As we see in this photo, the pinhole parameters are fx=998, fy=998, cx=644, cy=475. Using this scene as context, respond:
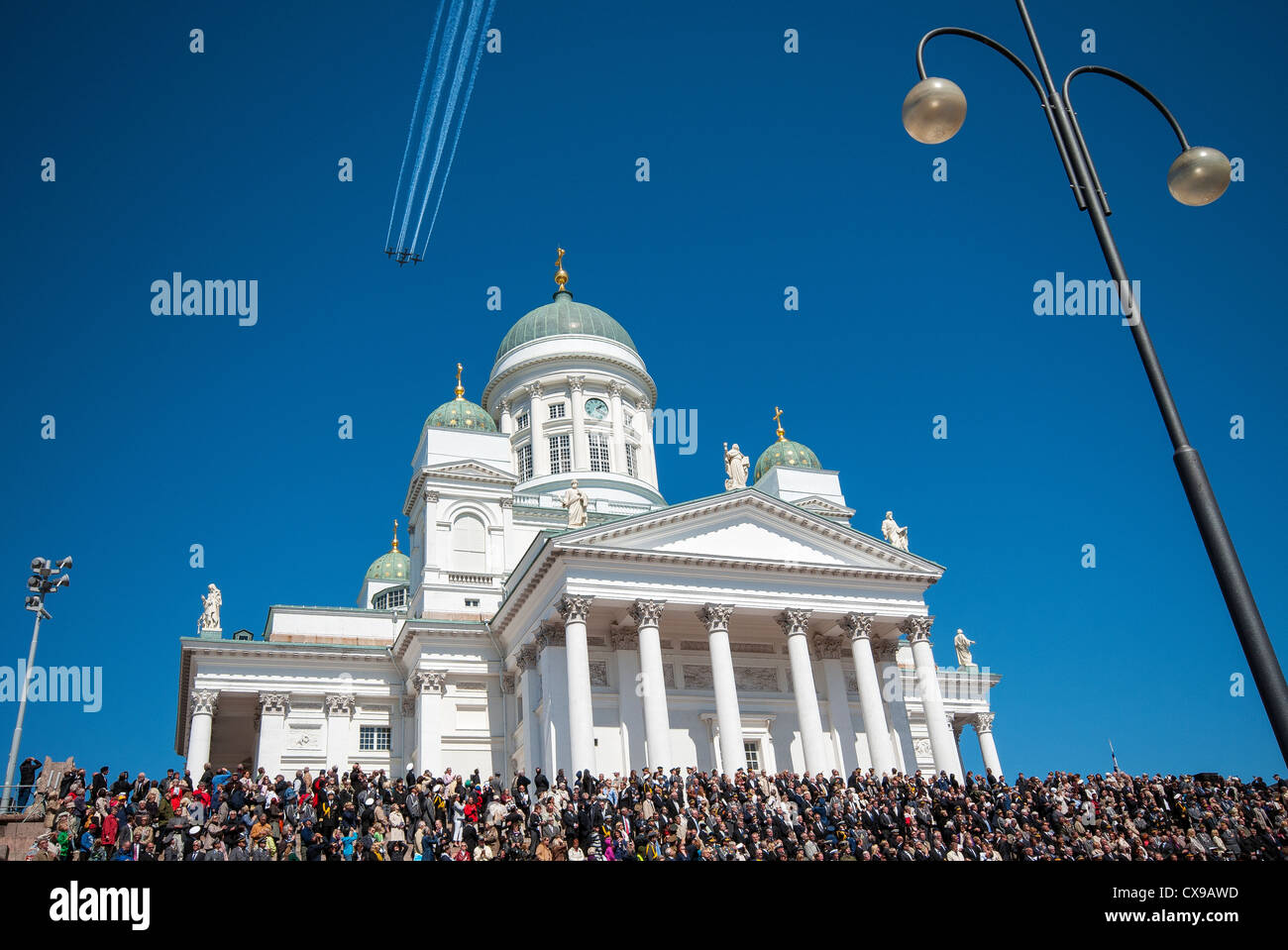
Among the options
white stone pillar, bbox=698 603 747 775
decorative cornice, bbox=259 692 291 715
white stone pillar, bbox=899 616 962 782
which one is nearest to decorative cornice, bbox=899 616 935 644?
white stone pillar, bbox=899 616 962 782

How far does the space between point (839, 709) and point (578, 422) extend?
67.1ft

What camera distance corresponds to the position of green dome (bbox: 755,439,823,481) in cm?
5075

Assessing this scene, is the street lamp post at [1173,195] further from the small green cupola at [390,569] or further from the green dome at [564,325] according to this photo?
the small green cupola at [390,569]

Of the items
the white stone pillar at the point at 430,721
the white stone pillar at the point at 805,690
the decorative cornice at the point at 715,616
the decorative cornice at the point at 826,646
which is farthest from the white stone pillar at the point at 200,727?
the decorative cornice at the point at 826,646

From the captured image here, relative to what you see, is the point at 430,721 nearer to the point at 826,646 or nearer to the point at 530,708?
the point at 530,708

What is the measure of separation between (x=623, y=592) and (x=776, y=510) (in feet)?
22.0

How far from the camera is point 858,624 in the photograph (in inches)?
1406

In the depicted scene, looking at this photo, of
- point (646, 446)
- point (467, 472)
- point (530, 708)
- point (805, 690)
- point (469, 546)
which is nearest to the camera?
point (805, 690)

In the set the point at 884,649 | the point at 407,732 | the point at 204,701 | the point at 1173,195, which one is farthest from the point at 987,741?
the point at 1173,195

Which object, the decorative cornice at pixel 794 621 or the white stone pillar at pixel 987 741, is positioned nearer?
the decorative cornice at pixel 794 621

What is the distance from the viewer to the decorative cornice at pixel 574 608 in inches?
1278

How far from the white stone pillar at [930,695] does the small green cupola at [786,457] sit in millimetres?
15082
